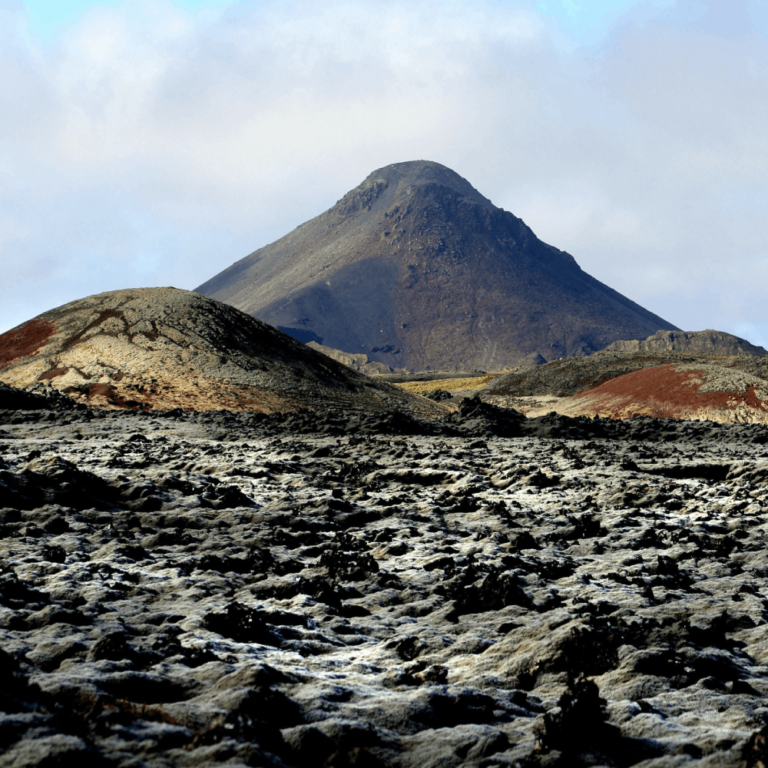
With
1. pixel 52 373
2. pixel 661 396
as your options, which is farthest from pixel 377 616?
pixel 661 396

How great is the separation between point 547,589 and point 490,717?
3.51m

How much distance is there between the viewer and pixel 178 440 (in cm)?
2195

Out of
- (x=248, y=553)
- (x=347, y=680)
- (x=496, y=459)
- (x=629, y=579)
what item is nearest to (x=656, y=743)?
(x=347, y=680)

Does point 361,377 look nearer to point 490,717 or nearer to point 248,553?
point 248,553

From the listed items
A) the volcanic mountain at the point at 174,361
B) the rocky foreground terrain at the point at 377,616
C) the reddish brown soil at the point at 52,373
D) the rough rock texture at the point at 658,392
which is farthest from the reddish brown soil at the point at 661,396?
the reddish brown soil at the point at 52,373

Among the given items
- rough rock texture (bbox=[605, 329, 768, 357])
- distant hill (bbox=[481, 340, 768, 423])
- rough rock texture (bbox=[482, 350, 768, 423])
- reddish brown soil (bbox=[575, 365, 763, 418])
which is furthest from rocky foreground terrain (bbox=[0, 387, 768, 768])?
rough rock texture (bbox=[605, 329, 768, 357])

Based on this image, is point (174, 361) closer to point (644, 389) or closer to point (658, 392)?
point (658, 392)

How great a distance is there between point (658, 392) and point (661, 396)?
0.88 metres

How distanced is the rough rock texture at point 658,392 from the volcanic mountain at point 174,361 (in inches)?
449

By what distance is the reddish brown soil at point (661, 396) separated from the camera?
142ft

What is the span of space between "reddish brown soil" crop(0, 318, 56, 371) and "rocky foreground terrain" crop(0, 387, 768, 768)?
30679 mm

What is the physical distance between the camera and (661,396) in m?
47.2

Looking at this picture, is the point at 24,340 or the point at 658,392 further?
the point at 658,392

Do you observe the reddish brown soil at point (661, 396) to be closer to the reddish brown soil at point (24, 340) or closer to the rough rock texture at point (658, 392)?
the rough rock texture at point (658, 392)
